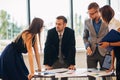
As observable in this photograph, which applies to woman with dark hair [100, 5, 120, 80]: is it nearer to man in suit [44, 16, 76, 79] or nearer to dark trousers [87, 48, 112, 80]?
dark trousers [87, 48, 112, 80]

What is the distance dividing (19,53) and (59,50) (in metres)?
0.58

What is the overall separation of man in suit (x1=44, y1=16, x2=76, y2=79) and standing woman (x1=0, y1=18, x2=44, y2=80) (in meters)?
0.32

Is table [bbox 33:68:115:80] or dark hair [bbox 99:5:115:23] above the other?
dark hair [bbox 99:5:115:23]

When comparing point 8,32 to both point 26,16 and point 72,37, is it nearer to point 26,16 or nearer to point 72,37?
point 26,16

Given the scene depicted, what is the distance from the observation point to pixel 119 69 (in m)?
2.82

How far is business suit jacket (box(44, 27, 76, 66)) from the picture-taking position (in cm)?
357

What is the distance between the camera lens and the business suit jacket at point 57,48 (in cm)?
357

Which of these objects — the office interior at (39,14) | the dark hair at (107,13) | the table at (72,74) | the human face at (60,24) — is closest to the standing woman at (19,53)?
the table at (72,74)

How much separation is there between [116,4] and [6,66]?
2.95 metres

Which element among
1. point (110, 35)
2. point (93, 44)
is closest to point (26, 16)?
point (93, 44)

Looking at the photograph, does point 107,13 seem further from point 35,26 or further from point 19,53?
point 19,53

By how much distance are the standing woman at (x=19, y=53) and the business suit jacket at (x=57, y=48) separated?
311 mm

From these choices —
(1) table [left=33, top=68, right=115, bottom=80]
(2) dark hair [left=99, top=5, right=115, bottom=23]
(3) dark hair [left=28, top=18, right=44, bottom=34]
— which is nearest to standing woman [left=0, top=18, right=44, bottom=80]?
(3) dark hair [left=28, top=18, right=44, bottom=34]

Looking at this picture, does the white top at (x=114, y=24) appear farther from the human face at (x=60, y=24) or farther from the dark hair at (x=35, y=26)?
the dark hair at (x=35, y=26)
